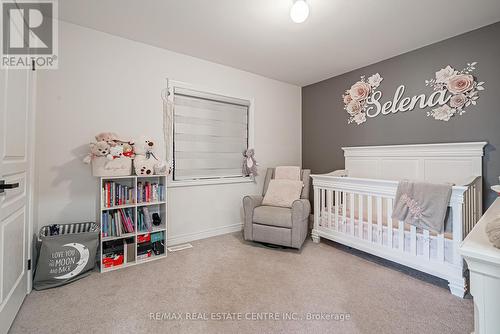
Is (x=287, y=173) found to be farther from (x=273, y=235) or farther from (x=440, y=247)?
(x=440, y=247)

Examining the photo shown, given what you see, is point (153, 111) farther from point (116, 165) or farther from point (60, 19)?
point (60, 19)

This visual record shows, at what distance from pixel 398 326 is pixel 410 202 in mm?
985

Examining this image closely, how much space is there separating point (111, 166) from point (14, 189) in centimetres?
70

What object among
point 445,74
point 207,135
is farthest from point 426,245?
point 207,135

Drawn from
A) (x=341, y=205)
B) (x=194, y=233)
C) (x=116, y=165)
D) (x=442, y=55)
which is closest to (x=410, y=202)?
(x=341, y=205)

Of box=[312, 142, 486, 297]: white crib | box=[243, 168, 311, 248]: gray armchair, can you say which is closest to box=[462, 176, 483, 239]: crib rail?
box=[312, 142, 486, 297]: white crib

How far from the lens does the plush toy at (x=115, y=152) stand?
208 cm

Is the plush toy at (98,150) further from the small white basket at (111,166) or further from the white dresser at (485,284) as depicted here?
the white dresser at (485,284)

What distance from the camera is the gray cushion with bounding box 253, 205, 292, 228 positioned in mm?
2580

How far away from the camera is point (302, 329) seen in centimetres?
143

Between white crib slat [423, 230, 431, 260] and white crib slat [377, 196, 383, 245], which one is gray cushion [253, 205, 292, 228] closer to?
white crib slat [377, 196, 383, 245]

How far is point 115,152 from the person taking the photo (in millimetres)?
2094

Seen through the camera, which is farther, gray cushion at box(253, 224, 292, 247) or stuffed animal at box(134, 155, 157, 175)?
gray cushion at box(253, 224, 292, 247)

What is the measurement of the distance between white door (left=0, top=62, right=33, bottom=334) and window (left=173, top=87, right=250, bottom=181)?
4.39 ft
